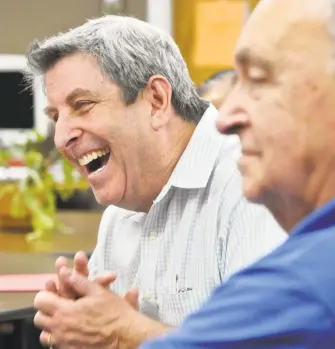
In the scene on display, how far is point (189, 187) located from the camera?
1388mm

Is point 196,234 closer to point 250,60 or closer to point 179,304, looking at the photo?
point 179,304

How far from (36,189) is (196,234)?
142 cm

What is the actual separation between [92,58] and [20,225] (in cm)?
144

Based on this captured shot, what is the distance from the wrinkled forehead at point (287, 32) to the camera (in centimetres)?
63

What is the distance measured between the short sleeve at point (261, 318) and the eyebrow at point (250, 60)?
195mm

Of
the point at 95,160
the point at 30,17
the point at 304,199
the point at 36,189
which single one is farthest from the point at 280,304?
the point at 30,17

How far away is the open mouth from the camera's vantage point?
1.49 m

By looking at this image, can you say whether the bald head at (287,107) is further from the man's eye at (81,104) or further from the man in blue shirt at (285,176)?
the man's eye at (81,104)

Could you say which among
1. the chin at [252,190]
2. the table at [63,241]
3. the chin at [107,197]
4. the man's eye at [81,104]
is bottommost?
the table at [63,241]

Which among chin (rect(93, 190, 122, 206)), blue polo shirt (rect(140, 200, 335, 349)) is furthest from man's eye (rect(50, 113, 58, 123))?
blue polo shirt (rect(140, 200, 335, 349))

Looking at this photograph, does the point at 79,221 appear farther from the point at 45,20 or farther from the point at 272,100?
the point at 272,100

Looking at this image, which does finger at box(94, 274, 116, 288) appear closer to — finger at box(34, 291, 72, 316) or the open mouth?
finger at box(34, 291, 72, 316)

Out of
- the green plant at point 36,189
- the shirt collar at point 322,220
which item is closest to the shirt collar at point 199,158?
the shirt collar at point 322,220

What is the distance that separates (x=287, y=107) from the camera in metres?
0.65
